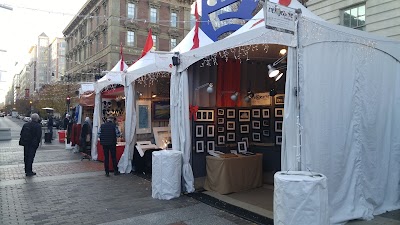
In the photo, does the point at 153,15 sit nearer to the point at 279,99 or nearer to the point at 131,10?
the point at 131,10

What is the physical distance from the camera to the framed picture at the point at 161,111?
11023 mm

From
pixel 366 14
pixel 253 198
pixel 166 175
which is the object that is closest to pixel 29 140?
pixel 166 175

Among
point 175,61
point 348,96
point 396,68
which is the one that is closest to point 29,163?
point 175,61

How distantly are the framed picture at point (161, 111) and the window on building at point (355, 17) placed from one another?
1026 cm

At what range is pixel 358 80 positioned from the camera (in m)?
5.66

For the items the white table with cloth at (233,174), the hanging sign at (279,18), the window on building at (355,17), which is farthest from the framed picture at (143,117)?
the window on building at (355,17)

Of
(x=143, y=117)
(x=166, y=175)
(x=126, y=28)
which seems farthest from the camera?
(x=126, y=28)

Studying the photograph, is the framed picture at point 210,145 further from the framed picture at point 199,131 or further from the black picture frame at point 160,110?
the black picture frame at point 160,110

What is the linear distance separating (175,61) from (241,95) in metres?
2.72

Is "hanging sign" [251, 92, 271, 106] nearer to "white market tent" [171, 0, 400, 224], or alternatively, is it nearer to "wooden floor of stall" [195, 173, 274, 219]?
"wooden floor of stall" [195, 173, 274, 219]

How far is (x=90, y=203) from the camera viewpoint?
21.4 feet

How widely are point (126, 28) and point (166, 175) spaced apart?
115 ft

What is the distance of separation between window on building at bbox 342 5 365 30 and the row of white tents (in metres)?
9.93

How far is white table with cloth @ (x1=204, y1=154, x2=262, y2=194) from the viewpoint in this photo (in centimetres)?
726
